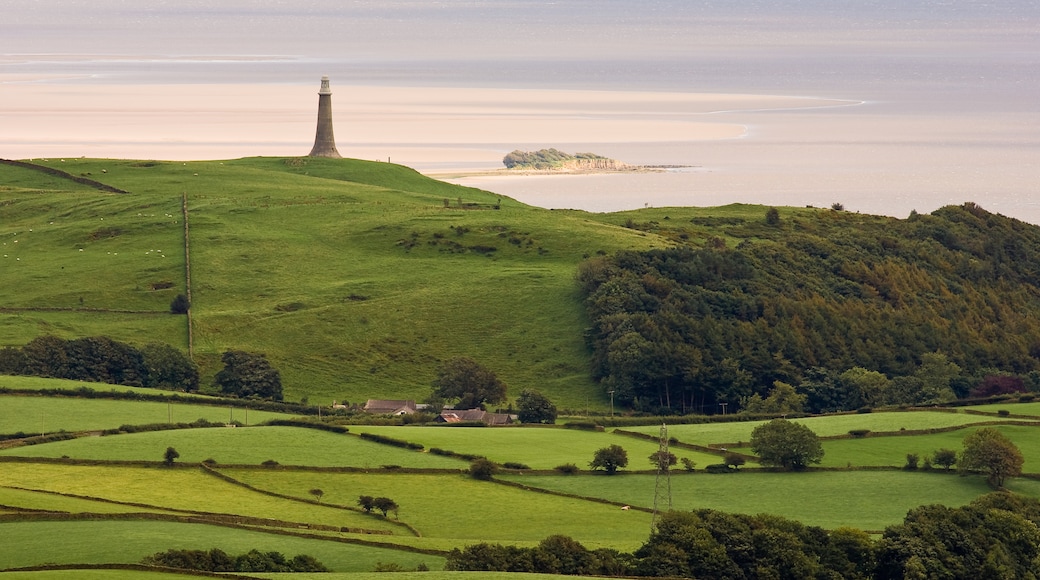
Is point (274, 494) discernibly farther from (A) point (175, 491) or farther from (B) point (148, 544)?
(B) point (148, 544)

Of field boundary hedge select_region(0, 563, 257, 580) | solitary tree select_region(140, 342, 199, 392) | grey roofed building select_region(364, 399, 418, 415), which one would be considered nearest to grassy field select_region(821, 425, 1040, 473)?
grey roofed building select_region(364, 399, 418, 415)

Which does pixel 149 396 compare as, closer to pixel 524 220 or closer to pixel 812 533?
pixel 812 533

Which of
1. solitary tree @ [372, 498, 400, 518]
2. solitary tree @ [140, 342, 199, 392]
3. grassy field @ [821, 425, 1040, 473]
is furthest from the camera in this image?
solitary tree @ [140, 342, 199, 392]

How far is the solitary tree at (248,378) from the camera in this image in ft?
338

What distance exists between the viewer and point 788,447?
264 feet

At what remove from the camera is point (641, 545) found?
64.4m

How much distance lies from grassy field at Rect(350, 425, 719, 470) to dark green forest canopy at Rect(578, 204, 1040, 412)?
18.6 m

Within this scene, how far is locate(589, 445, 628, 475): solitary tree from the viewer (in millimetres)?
79062

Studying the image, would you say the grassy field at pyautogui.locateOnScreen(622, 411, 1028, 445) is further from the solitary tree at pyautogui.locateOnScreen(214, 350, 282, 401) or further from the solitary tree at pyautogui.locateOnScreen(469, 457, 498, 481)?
the solitary tree at pyautogui.locateOnScreen(214, 350, 282, 401)

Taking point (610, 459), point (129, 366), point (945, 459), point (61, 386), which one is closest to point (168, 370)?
point (129, 366)

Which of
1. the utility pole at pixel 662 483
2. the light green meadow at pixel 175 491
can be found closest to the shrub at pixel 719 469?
the utility pole at pixel 662 483

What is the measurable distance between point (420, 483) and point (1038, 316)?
69.6 m

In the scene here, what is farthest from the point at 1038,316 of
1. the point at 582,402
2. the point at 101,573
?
the point at 101,573

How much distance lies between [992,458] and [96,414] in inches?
1613
